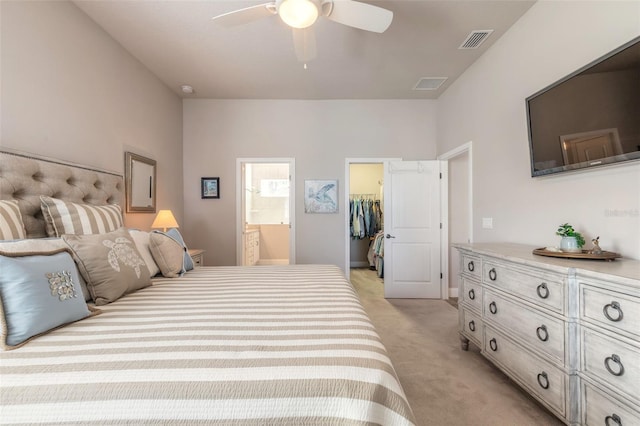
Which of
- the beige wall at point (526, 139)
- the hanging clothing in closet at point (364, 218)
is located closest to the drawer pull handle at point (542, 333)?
the beige wall at point (526, 139)

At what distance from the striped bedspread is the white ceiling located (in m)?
2.24

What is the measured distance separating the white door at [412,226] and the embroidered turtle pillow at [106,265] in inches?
115

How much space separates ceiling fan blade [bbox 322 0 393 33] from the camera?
1602mm

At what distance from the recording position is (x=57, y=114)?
1.86 metres

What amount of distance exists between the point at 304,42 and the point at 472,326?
247 cm

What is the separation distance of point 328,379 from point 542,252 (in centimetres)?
156

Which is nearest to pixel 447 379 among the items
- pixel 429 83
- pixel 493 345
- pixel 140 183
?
pixel 493 345

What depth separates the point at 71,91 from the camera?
1.96 meters

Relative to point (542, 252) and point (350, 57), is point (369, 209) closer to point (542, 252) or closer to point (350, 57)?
point (350, 57)

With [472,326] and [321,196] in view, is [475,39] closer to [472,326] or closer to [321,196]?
[321,196]

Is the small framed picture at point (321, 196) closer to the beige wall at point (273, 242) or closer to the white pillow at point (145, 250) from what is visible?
the white pillow at point (145, 250)

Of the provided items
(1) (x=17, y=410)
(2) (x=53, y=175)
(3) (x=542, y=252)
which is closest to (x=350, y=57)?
(3) (x=542, y=252)

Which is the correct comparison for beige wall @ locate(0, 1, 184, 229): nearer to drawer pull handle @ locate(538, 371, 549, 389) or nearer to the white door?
the white door

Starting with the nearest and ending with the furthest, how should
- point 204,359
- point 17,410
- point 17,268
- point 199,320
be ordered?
point 17,410 < point 204,359 < point 17,268 < point 199,320
